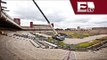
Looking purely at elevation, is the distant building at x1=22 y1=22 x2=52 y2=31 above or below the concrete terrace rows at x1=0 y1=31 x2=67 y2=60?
above

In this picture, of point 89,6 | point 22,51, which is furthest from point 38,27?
point 89,6

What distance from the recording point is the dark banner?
300 cm

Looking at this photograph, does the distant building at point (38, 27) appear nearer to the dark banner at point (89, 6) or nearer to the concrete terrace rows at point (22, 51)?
the concrete terrace rows at point (22, 51)

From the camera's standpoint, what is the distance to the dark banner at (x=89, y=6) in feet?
9.84

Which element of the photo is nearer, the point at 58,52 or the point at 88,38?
the point at 58,52

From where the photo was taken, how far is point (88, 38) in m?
3.35

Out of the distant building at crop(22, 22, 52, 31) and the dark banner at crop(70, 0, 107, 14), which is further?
the distant building at crop(22, 22, 52, 31)

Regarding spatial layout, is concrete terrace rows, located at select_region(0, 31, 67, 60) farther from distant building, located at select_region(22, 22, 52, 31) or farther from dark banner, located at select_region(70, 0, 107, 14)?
dark banner, located at select_region(70, 0, 107, 14)

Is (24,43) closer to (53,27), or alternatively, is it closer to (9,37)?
(9,37)

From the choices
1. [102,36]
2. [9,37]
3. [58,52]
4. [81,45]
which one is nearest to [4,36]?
[9,37]

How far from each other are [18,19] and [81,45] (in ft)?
3.22

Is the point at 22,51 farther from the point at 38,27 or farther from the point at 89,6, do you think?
the point at 89,6

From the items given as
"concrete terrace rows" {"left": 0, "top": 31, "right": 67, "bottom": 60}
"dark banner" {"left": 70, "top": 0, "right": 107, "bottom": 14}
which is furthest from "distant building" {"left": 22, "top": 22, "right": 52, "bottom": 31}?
"dark banner" {"left": 70, "top": 0, "right": 107, "bottom": 14}

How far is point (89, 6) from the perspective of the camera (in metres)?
3.04
